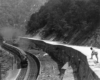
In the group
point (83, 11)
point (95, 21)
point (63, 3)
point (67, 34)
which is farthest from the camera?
point (63, 3)

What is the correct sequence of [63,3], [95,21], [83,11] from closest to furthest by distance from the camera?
1. [95,21]
2. [83,11]
3. [63,3]

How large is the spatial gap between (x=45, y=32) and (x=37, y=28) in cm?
2495

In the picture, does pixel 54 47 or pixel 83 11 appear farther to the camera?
pixel 83 11

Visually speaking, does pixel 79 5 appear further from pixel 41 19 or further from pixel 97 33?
pixel 41 19

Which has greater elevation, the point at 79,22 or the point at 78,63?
the point at 79,22

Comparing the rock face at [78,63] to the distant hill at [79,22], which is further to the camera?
the distant hill at [79,22]

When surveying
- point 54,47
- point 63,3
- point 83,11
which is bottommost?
point 54,47

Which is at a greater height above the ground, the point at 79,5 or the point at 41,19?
the point at 41,19

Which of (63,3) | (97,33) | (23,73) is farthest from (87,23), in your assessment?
(63,3)

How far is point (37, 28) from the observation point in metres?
117

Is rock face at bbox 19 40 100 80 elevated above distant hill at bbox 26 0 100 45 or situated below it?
below

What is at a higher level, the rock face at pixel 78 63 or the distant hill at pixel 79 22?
the distant hill at pixel 79 22

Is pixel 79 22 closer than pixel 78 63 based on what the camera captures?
No

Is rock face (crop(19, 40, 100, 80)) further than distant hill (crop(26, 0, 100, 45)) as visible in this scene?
No
